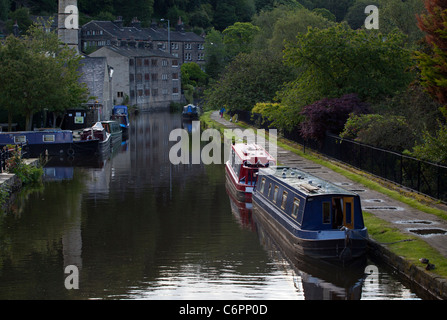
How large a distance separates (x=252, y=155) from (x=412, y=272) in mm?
14320

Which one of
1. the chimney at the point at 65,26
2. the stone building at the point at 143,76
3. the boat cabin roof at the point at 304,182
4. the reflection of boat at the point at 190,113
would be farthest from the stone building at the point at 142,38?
the boat cabin roof at the point at 304,182

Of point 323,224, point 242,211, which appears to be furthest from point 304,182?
point 242,211

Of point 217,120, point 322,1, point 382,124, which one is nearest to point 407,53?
point 382,124

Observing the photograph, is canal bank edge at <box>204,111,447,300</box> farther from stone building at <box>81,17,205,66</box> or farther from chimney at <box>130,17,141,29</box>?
chimney at <box>130,17,141,29</box>

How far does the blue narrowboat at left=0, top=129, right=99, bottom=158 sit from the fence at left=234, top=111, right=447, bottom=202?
16.6 m

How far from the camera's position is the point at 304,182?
22719mm

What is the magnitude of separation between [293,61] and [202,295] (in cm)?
2773

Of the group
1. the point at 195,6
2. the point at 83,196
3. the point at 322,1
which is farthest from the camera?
the point at 195,6

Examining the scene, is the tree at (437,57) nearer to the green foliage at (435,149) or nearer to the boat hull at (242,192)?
the green foliage at (435,149)

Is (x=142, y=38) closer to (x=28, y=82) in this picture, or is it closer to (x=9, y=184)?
(x=28, y=82)

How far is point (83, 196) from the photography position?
102 feet

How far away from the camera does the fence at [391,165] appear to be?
24.8 metres

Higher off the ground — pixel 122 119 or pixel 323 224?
pixel 122 119
